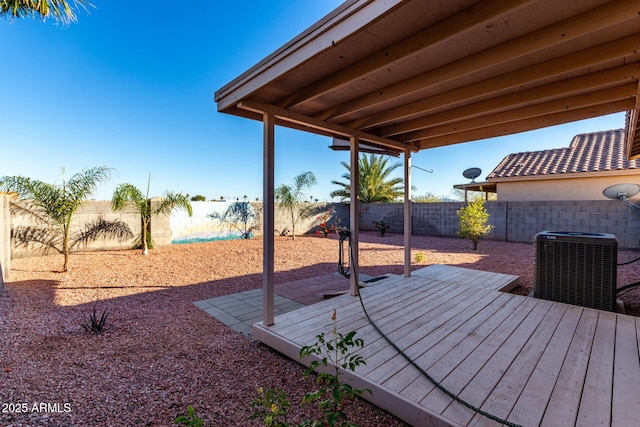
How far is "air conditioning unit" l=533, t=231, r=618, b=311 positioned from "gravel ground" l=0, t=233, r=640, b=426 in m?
0.78

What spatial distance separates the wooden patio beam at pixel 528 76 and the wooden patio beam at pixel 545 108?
0.46 metres

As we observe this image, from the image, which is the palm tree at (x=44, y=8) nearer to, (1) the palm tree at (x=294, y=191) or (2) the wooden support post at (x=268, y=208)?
(2) the wooden support post at (x=268, y=208)

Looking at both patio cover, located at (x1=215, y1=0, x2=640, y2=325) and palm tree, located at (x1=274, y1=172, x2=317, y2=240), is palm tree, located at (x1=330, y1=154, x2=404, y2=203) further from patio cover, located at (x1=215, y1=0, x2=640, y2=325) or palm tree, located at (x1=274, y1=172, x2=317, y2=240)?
patio cover, located at (x1=215, y1=0, x2=640, y2=325)

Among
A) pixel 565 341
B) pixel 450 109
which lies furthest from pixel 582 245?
pixel 450 109

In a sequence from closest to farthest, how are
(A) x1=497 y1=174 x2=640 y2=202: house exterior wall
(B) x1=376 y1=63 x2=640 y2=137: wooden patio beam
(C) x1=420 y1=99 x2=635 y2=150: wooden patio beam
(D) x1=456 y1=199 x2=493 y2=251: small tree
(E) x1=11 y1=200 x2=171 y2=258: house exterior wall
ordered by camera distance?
(B) x1=376 y1=63 x2=640 y2=137: wooden patio beam → (C) x1=420 y1=99 x2=635 y2=150: wooden patio beam → (E) x1=11 y1=200 x2=171 y2=258: house exterior wall → (D) x1=456 y1=199 x2=493 y2=251: small tree → (A) x1=497 y1=174 x2=640 y2=202: house exterior wall

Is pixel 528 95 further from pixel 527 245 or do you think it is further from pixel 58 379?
pixel 527 245

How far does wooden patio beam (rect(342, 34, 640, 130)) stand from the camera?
172cm

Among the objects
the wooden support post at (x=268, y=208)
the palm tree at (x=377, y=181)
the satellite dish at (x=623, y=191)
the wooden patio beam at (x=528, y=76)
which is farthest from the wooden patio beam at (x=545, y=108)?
the palm tree at (x=377, y=181)

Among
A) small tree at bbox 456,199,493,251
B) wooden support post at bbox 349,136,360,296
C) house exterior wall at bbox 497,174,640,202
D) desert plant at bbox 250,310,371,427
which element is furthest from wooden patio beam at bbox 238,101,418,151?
house exterior wall at bbox 497,174,640,202

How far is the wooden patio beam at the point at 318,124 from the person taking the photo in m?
2.46

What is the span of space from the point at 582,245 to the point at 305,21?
6109 millimetres

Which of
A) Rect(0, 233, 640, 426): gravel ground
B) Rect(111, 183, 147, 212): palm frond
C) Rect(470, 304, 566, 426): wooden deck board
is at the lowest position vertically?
Rect(0, 233, 640, 426): gravel ground

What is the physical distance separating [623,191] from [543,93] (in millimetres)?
6975

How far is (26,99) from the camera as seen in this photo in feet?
26.7
